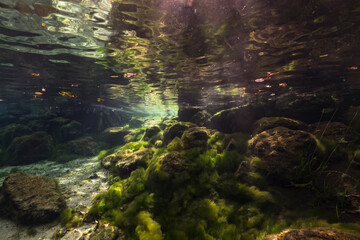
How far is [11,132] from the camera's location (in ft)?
56.1

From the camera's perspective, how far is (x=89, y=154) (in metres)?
16.0

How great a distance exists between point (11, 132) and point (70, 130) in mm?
5737

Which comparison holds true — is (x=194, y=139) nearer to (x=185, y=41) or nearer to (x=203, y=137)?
(x=203, y=137)

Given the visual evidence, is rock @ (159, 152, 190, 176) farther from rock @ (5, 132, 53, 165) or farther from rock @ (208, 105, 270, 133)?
rock @ (5, 132, 53, 165)

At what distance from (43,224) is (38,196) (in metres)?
1.27

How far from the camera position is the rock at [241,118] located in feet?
34.4

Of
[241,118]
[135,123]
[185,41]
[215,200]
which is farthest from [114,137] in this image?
[215,200]

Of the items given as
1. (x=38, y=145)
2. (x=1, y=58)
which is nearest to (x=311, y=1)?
(x=1, y=58)

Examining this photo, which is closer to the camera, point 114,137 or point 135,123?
point 114,137

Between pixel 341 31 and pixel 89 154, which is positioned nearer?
pixel 341 31

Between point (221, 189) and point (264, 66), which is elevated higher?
point (264, 66)

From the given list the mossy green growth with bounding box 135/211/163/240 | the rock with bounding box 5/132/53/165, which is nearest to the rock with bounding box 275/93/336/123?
the mossy green growth with bounding box 135/211/163/240

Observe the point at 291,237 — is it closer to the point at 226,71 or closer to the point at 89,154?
the point at 226,71

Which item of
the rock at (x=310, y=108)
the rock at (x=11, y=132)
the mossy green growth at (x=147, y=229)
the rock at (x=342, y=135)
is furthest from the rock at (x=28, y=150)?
the rock at (x=310, y=108)
